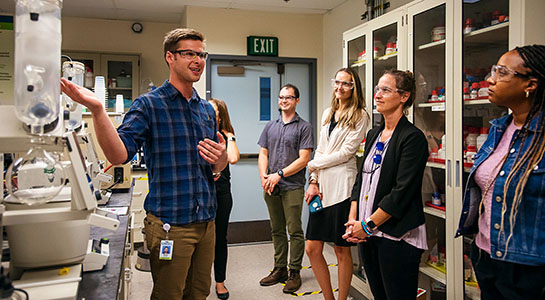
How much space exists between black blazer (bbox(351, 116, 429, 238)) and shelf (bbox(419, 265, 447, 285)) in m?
0.56

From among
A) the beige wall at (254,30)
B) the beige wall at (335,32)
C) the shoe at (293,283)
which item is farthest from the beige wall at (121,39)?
the shoe at (293,283)

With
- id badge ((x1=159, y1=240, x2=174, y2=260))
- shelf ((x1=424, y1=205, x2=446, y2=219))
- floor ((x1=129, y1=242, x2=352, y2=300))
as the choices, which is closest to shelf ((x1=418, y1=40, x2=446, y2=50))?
shelf ((x1=424, y1=205, x2=446, y2=219))

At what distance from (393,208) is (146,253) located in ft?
8.58

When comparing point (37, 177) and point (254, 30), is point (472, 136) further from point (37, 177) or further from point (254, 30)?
point (254, 30)

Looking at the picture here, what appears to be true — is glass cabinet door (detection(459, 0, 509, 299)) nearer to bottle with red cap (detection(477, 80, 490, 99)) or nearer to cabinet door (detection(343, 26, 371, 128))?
bottle with red cap (detection(477, 80, 490, 99))

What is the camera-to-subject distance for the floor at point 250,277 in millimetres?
3195

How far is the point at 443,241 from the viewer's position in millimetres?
2387

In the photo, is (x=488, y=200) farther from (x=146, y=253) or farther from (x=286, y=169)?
(x=146, y=253)

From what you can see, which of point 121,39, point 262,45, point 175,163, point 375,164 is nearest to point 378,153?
point 375,164

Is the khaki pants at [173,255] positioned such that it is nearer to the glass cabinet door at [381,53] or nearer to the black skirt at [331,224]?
the black skirt at [331,224]

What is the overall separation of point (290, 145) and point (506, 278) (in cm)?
204

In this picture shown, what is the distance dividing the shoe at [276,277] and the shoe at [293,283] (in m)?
0.11

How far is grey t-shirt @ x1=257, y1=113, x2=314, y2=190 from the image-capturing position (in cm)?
334

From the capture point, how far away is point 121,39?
5.36 m
